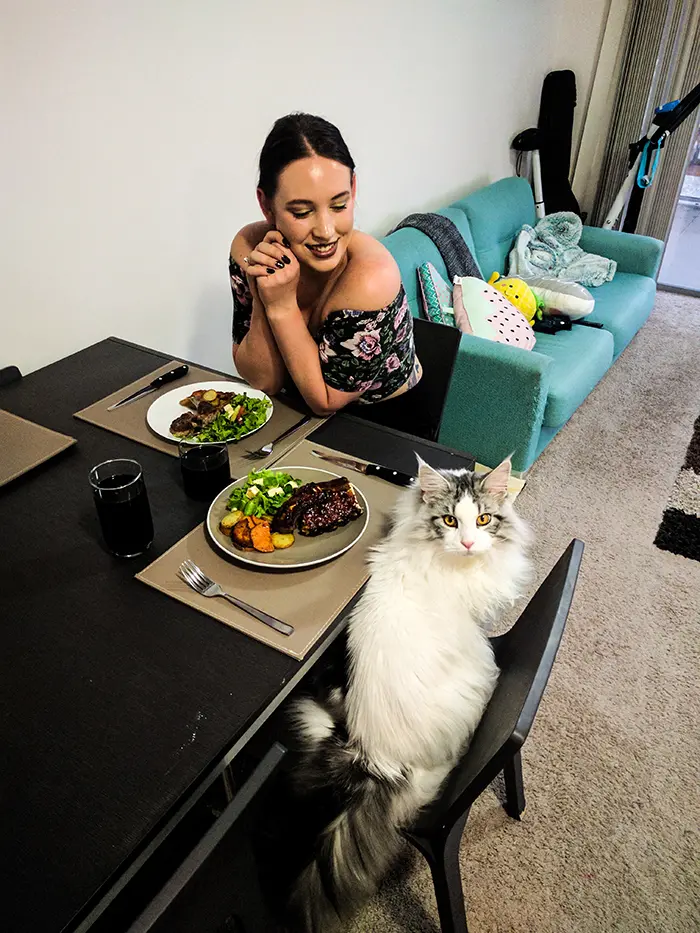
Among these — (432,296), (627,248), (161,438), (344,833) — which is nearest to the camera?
(344,833)

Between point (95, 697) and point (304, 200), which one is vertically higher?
point (304, 200)

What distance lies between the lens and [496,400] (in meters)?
2.26

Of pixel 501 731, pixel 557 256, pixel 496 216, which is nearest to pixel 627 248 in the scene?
pixel 557 256

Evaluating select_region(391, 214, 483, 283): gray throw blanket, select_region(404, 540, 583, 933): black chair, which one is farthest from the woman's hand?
select_region(391, 214, 483, 283): gray throw blanket

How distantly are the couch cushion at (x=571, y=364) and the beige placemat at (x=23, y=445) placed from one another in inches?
69.1

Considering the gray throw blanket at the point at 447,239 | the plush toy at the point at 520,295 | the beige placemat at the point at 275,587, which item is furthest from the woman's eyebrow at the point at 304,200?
the plush toy at the point at 520,295

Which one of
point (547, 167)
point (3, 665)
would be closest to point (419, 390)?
point (3, 665)

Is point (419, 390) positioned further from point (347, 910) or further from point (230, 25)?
point (230, 25)

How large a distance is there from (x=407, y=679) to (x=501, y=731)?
0.21 m

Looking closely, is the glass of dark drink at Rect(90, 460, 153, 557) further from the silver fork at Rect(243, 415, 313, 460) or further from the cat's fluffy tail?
the cat's fluffy tail

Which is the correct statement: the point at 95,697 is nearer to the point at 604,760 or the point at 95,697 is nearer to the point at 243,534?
the point at 243,534

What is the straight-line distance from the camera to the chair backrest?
74cm

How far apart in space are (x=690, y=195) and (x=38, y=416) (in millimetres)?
5070

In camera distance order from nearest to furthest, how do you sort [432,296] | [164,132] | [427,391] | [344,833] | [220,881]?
1. [220,881]
2. [344,833]
3. [427,391]
4. [164,132]
5. [432,296]
